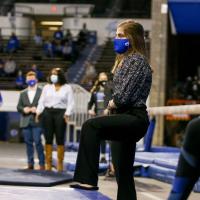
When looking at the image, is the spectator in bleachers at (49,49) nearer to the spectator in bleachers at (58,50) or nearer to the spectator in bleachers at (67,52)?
the spectator in bleachers at (58,50)

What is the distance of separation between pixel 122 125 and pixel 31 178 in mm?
2863

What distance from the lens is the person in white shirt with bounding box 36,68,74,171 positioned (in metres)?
9.61

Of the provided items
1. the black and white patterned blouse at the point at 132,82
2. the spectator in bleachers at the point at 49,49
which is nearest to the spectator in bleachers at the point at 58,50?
the spectator in bleachers at the point at 49,49

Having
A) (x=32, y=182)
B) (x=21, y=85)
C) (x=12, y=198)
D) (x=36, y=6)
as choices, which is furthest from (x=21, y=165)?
(x=36, y=6)

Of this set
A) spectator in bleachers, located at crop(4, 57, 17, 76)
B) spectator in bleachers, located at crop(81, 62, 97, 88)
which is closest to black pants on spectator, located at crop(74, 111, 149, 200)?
spectator in bleachers, located at crop(81, 62, 97, 88)

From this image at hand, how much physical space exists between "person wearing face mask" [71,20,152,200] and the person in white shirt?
436 centimetres

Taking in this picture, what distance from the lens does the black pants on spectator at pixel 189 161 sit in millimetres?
3516

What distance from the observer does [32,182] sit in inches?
282

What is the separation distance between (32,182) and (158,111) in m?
4.46

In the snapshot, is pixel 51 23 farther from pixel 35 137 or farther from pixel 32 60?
pixel 35 137

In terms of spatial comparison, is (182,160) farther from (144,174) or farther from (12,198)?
(144,174)

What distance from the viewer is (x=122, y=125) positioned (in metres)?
5.01

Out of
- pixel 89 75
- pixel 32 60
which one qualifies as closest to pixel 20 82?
pixel 89 75

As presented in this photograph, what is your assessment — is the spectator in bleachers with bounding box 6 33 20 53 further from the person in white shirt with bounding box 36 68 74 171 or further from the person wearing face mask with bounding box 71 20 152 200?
the person wearing face mask with bounding box 71 20 152 200
